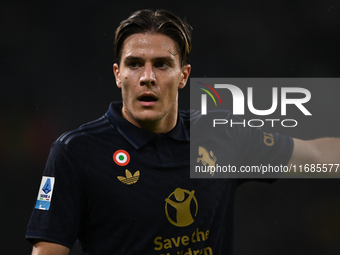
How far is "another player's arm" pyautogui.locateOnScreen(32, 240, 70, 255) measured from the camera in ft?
4.21

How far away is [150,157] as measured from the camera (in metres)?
1.52

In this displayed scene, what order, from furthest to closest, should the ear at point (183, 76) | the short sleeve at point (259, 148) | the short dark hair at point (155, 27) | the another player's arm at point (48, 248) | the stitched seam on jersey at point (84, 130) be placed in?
the short sleeve at point (259, 148) < the ear at point (183, 76) < the short dark hair at point (155, 27) < the stitched seam on jersey at point (84, 130) < the another player's arm at point (48, 248)

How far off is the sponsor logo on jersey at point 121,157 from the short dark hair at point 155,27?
1.39 ft

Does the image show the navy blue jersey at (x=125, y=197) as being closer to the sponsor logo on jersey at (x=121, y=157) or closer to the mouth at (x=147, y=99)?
the sponsor logo on jersey at (x=121, y=157)

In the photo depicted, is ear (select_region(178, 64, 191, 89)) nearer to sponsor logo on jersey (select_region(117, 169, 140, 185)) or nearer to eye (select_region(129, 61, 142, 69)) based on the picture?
eye (select_region(129, 61, 142, 69))

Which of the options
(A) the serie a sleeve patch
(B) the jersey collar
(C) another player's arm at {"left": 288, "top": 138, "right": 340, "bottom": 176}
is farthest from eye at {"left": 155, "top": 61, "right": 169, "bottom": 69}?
(C) another player's arm at {"left": 288, "top": 138, "right": 340, "bottom": 176}

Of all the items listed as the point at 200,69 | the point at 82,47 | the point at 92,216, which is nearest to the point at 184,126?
the point at 92,216

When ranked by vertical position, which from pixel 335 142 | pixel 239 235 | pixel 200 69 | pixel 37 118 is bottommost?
pixel 239 235

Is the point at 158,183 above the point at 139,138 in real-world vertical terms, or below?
below

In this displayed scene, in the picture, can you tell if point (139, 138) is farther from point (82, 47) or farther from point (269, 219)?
point (269, 219)

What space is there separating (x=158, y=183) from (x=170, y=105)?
339mm

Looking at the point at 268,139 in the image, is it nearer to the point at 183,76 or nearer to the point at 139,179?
the point at 183,76

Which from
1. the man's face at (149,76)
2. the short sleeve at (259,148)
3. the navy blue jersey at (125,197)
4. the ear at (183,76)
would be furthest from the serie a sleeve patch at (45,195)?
the short sleeve at (259,148)

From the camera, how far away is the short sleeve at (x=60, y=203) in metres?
1.31
